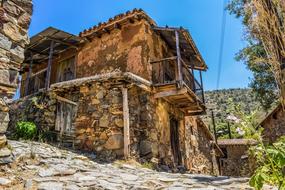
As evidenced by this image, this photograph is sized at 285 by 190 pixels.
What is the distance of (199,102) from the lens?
923 centimetres

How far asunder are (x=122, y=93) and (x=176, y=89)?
1.69 meters

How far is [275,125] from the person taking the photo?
12500 millimetres

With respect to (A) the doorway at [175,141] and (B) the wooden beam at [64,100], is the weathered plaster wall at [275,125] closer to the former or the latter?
(A) the doorway at [175,141]

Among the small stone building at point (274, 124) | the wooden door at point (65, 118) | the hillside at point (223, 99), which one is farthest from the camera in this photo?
the hillside at point (223, 99)

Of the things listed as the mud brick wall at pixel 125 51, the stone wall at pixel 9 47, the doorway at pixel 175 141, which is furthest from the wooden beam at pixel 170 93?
the stone wall at pixel 9 47

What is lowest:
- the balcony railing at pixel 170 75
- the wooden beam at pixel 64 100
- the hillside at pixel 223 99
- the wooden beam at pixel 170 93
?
the wooden beam at pixel 64 100

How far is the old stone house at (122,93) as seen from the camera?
→ 7062mm

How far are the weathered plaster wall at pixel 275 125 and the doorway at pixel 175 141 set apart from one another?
471cm

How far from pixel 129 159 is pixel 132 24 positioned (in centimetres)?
477

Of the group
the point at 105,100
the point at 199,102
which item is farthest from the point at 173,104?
the point at 105,100

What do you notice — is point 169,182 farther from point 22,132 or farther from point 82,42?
point 82,42

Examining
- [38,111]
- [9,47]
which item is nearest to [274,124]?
[38,111]

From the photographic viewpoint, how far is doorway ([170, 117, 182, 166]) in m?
8.66

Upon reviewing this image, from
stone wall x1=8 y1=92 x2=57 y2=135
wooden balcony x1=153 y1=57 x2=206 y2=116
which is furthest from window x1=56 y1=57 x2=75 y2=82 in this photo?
wooden balcony x1=153 y1=57 x2=206 y2=116
